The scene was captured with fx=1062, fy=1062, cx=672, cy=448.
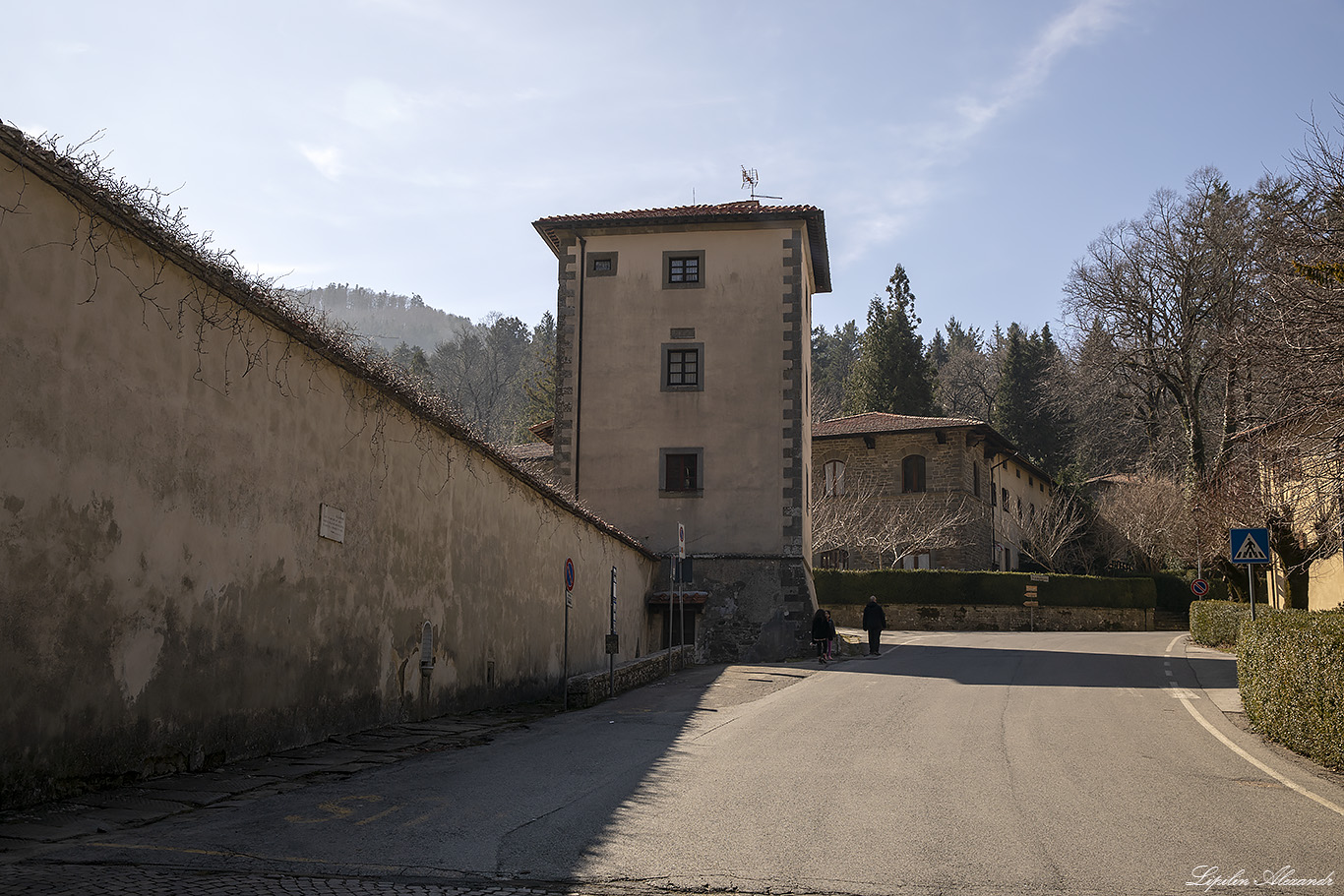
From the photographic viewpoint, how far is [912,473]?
157ft

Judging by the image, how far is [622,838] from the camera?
6180mm

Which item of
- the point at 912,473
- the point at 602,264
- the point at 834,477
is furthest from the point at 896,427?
the point at 602,264

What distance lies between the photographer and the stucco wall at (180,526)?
6523mm

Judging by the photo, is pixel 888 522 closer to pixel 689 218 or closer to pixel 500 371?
pixel 689 218

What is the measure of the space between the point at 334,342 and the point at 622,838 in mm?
6137

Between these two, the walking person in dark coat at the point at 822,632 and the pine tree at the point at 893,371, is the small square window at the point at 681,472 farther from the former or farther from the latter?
the pine tree at the point at 893,371

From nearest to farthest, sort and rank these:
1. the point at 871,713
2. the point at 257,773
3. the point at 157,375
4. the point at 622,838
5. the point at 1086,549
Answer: the point at 622,838 → the point at 157,375 → the point at 257,773 → the point at 871,713 → the point at 1086,549

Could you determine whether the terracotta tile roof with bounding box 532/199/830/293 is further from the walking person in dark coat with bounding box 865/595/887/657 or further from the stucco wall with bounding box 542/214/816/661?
the walking person in dark coat with bounding box 865/595/887/657

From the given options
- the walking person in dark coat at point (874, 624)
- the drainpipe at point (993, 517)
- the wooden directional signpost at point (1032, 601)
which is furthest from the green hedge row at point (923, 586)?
the walking person in dark coat at point (874, 624)

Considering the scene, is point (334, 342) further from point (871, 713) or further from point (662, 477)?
point (662, 477)

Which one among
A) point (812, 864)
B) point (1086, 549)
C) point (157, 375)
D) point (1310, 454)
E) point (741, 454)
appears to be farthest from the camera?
point (1086, 549)

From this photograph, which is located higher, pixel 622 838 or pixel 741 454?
pixel 741 454

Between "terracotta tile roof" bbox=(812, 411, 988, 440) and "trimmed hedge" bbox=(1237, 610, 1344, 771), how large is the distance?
112 ft

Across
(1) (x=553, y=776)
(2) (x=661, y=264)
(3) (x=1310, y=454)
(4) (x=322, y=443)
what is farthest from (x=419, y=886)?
(2) (x=661, y=264)
